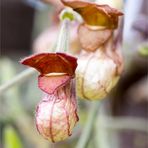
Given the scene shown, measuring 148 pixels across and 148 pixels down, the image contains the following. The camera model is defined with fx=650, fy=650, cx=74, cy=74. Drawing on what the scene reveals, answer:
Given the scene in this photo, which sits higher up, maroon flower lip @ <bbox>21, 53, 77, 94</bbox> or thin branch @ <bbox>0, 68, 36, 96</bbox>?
maroon flower lip @ <bbox>21, 53, 77, 94</bbox>

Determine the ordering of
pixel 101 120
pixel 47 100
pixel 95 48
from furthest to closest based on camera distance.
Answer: pixel 101 120 → pixel 95 48 → pixel 47 100

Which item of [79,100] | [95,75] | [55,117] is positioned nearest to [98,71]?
[95,75]

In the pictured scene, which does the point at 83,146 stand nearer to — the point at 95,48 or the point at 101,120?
the point at 95,48

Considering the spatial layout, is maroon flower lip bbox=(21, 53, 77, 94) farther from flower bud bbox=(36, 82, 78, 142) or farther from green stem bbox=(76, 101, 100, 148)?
green stem bbox=(76, 101, 100, 148)

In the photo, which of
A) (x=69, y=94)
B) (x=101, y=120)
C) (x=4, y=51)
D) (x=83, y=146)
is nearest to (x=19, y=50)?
(x=4, y=51)

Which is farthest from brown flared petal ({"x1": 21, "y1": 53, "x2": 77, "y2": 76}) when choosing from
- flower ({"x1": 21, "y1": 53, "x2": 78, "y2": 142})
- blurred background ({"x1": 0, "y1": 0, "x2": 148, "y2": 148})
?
blurred background ({"x1": 0, "y1": 0, "x2": 148, "y2": 148})

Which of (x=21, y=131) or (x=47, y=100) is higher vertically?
(x=47, y=100)

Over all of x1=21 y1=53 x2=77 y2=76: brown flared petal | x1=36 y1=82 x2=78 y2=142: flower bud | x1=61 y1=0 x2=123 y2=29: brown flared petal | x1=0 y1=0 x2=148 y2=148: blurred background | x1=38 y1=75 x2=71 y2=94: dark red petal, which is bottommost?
x1=0 y1=0 x2=148 y2=148: blurred background

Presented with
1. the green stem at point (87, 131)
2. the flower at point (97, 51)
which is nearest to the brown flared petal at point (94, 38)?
the flower at point (97, 51)
